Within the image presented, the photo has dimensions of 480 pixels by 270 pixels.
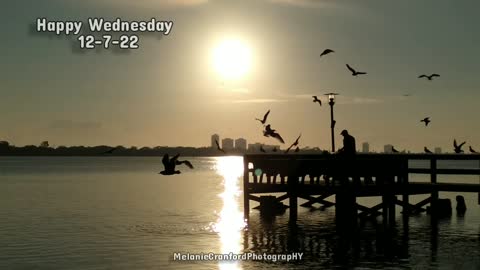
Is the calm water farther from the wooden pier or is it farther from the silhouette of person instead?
the silhouette of person

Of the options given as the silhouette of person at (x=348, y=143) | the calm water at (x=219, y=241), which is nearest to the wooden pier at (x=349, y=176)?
the silhouette of person at (x=348, y=143)

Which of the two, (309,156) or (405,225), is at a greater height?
(309,156)

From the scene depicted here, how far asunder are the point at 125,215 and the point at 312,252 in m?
21.4

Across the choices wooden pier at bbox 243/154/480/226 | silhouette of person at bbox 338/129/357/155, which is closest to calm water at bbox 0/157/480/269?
wooden pier at bbox 243/154/480/226

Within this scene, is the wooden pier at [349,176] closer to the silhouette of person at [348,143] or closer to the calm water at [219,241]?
the silhouette of person at [348,143]

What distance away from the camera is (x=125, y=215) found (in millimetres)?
44781

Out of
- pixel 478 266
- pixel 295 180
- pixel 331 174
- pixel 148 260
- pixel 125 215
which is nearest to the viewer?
pixel 478 266

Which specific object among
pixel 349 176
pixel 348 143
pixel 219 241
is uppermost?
pixel 348 143

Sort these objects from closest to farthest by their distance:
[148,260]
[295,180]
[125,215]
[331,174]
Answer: [148,260] < [331,174] < [295,180] < [125,215]

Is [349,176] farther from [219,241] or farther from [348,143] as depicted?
[219,241]

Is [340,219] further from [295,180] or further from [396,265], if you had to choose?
[396,265]

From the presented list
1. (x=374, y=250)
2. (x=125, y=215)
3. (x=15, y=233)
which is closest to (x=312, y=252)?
(x=374, y=250)

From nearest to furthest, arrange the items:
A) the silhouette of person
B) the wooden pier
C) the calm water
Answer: the calm water, the silhouette of person, the wooden pier

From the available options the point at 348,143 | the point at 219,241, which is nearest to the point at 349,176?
the point at 348,143
